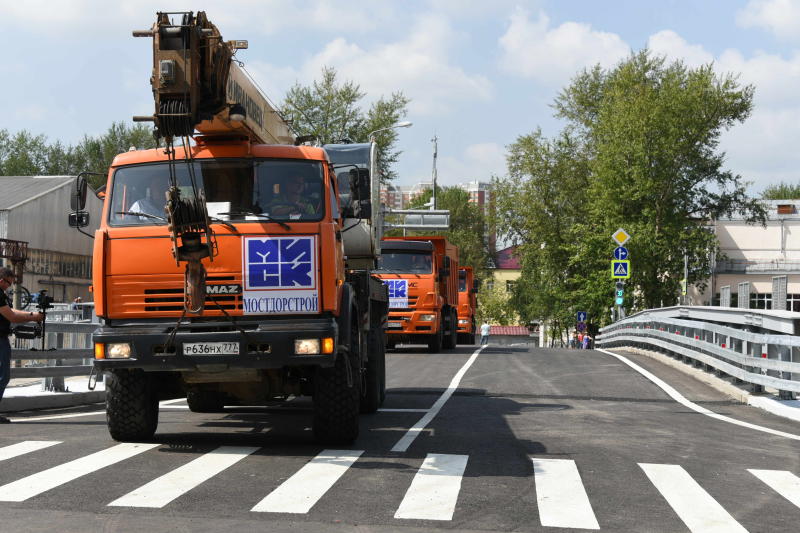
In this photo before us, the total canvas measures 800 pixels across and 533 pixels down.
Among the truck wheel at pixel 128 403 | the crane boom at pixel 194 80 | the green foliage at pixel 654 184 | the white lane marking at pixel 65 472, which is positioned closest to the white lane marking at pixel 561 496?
the white lane marking at pixel 65 472

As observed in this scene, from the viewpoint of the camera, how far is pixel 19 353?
522 inches

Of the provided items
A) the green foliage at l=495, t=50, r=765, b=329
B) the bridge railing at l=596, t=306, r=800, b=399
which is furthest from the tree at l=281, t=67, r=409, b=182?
the bridge railing at l=596, t=306, r=800, b=399

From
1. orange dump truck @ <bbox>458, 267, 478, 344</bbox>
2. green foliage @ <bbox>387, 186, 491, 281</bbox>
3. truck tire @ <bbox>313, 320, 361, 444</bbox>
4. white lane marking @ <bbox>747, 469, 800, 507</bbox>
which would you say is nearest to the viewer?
white lane marking @ <bbox>747, 469, 800, 507</bbox>

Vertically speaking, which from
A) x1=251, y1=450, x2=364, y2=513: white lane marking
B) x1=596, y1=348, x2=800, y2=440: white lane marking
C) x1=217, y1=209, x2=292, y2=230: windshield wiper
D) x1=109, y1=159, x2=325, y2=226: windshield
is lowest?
x1=596, y1=348, x2=800, y2=440: white lane marking

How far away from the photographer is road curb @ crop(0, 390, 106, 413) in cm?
1315

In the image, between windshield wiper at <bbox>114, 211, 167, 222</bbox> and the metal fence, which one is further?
the metal fence

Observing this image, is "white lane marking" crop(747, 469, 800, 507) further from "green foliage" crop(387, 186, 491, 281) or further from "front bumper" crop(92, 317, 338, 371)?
"green foliage" crop(387, 186, 491, 281)

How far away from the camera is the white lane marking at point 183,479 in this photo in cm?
690

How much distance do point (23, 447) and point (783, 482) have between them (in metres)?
6.30

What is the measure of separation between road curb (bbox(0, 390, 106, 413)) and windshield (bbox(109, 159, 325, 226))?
473cm

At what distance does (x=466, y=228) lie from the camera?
104812 millimetres

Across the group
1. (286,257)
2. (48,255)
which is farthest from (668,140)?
(286,257)

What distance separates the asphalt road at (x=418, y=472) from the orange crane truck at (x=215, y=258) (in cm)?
60

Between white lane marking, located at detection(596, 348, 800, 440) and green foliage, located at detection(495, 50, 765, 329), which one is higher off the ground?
green foliage, located at detection(495, 50, 765, 329)
